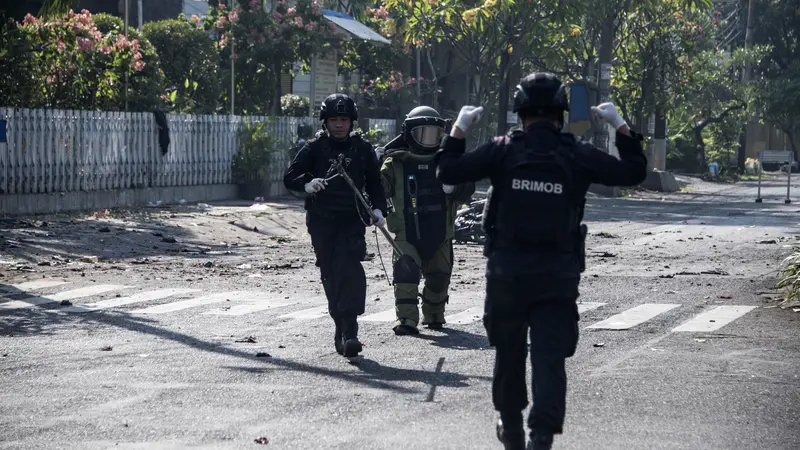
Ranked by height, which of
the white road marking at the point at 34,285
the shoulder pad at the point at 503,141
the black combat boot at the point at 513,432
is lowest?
the white road marking at the point at 34,285

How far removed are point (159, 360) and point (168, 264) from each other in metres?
7.49

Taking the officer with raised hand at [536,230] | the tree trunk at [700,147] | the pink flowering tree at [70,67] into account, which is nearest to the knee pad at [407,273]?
the officer with raised hand at [536,230]

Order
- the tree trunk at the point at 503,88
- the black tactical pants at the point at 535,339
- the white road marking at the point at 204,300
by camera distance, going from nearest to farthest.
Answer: the black tactical pants at the point at 535,339 → the white road marking at the point at 204,300 → the tree trunk at the point at 503,88

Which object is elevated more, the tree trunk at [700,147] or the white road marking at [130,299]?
the tree trunk at [700,147]

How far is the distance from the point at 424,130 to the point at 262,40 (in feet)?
66.5

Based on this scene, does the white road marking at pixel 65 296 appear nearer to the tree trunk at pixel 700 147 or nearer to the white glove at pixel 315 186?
the white glove at pixel 315 186

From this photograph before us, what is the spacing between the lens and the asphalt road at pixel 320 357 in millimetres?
6840

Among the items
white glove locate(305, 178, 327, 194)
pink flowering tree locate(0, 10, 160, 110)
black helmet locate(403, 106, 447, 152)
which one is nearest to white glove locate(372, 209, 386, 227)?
white glove locate(305, 178, 327, 194)

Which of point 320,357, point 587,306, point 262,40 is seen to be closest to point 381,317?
point 587,306

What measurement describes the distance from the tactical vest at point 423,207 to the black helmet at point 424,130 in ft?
0.45

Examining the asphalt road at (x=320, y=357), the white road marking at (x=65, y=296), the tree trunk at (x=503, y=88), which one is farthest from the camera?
the tree trunk at (x=503, y=88)

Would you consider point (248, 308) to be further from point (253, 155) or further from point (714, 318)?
point (253, 155)

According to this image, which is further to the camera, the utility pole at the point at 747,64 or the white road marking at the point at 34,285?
the utility pole at the point at 747,64

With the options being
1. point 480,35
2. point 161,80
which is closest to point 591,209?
point 480,35
